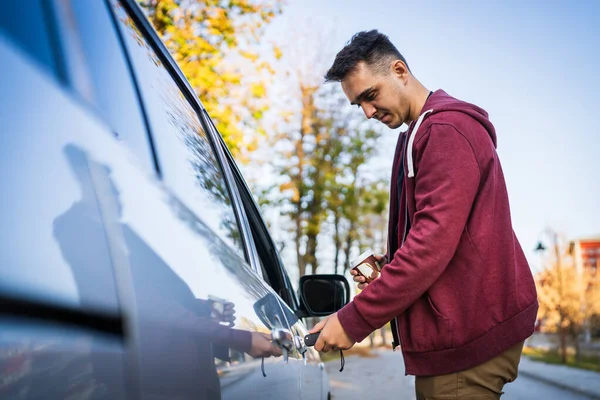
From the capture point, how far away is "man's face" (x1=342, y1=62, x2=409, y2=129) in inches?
94.1

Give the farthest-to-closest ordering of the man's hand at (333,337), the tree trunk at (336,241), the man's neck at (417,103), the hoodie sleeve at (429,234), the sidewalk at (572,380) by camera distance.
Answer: the tree trunk at (336,241), the sidewalk at (572,380), the man's neck at (417,103), the man's hand at (333,337), the hoodie sleeve at (429,234)

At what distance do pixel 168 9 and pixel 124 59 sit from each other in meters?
10.9

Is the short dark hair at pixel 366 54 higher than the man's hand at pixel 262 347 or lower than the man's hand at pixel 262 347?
higher

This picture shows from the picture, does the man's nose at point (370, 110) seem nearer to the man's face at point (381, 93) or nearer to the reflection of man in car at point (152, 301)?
the man's face at point (381, 93)

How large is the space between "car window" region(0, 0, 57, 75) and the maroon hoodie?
138 cm

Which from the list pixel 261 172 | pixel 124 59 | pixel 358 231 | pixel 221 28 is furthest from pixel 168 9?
pixel 358 231

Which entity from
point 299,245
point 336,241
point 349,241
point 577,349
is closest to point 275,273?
point 577,349

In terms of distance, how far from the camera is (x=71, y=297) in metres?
0.66

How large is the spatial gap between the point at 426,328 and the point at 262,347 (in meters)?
0.68

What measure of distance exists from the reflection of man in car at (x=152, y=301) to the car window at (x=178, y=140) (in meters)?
0.28

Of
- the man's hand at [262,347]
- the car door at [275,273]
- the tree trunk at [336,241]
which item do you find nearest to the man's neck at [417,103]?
the car door at [275,273]

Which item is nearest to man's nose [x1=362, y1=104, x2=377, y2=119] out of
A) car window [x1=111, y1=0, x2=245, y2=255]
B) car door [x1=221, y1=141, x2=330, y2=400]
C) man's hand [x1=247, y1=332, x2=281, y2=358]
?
car door [x1=221, y1=141, x2=330, y2=400]

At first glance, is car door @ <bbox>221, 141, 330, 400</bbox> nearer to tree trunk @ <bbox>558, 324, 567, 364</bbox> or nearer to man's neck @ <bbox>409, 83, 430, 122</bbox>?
man's neck @ <bbox>409, 83, 430, 122</bbox>

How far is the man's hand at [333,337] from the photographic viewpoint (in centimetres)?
204
